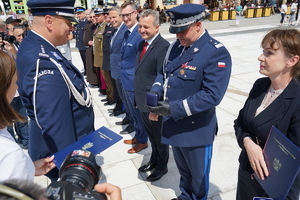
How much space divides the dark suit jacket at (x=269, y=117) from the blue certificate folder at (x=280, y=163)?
0.18 m

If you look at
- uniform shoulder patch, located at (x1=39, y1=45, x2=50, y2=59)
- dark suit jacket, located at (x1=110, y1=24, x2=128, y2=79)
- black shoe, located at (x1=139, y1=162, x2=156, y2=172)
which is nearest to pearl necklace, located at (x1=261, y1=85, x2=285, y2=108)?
uniform shoulder patch, located at (x1=39, y1=45, x2=50, y2=59)

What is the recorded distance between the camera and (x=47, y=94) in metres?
1.45

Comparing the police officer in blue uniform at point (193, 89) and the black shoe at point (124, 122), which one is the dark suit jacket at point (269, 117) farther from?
the black shoe at point (124, 122)

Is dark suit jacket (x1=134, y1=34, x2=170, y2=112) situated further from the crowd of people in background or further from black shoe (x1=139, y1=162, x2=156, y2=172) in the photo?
black shoe (x1=139, y1=162, x2=156, y2=172)

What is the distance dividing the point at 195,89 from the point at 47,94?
3.74ft

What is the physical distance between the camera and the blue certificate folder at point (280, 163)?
116 centimetres

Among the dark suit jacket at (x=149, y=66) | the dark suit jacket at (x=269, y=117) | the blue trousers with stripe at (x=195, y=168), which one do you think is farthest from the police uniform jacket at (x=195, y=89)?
the dark suit jacket at (x=149, y=66)

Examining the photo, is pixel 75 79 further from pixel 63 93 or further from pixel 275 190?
pixel 275 190

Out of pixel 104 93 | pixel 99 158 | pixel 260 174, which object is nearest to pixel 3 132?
pixel 260 174

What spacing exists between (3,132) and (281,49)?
5.28ft

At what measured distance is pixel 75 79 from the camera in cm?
170

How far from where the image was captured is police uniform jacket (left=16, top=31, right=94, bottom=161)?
1.46 meters

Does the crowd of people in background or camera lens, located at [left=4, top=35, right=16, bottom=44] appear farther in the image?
camera lens, located at [left=4, top=35, right=16, bottom=44]

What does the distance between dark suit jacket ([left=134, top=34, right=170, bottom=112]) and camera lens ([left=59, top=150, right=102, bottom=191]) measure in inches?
72.1
